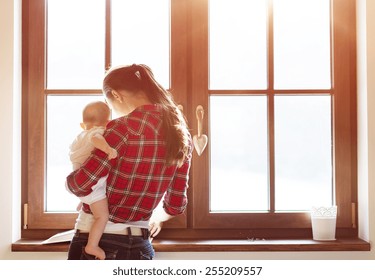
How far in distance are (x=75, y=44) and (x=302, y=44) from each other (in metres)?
0.98

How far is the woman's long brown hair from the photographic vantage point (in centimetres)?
161

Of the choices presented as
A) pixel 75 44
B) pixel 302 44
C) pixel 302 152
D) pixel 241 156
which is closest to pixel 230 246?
pixel 241 156

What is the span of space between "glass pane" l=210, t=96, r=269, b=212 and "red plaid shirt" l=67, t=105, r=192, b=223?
0.95 metres

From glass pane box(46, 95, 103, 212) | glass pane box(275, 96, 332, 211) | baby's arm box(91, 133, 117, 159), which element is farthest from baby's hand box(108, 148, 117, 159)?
glass pane box(275, 96, 332, 211)

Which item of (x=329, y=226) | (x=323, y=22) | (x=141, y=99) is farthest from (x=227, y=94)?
(x=141, y=99)

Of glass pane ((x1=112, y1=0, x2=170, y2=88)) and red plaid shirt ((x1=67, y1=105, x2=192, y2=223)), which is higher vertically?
glass pane ((x1=112, y1=0, x2=170, y2=88))

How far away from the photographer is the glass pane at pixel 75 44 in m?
2.57

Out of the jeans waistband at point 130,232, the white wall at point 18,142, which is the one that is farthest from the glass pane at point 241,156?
the jeans waistband at point 130,232

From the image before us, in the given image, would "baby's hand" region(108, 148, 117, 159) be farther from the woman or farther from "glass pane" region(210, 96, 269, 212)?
"glass pane" region(210, 96, 269, 212)

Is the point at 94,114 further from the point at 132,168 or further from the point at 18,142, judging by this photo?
the point at 18,142

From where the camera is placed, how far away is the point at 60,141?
101 inches

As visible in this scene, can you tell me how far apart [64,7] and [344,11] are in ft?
3.95

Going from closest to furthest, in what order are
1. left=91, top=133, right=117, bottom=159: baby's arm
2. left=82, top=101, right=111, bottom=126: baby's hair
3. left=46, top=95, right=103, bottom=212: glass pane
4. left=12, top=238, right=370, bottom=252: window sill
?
1. left=91, top=133, right=117, bottom=159: baby's arm
2. left=82, top=101, right=111, bottom=126: baby's hair
3. left=12, top=238, right=370, bottom=252: window sill
4. left=46, top=95, right=103, bottom=212: glass pane
